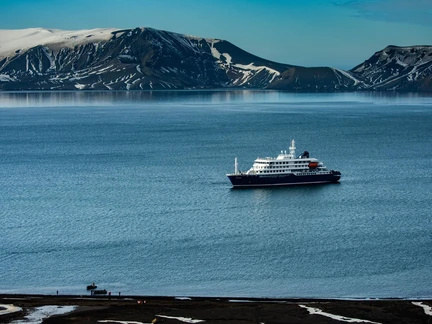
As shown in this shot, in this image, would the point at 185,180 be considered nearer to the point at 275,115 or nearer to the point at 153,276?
the point at 153,276

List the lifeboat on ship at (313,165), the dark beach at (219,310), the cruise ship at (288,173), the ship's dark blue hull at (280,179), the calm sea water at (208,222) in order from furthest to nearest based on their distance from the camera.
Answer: the lifeboat on ship at (313,165) < the cruise ship at (288,173) < the ship's dark blue hull at (280,179) < the calm sea water at (208,222) < the dark beach at (219,310)

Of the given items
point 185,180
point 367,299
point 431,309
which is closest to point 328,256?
point 367,299

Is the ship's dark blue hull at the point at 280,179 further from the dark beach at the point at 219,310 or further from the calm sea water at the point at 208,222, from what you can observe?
the dark beach at the point at 219,310

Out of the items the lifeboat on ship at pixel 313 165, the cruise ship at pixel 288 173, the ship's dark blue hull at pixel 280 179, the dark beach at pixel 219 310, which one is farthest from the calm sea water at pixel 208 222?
the lifeboat on ship at pixel 313 165

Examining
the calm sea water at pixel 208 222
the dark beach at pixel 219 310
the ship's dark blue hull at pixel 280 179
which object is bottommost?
the dark beach at pixel 219 310

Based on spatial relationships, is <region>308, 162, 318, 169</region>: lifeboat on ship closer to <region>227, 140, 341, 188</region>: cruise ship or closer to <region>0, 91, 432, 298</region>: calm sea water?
<region>227, 140, 341, 188</region>: cruise ship

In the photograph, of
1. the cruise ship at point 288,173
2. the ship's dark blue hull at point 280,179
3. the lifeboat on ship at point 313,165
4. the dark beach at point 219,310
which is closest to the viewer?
the dark beach at point 219,310
